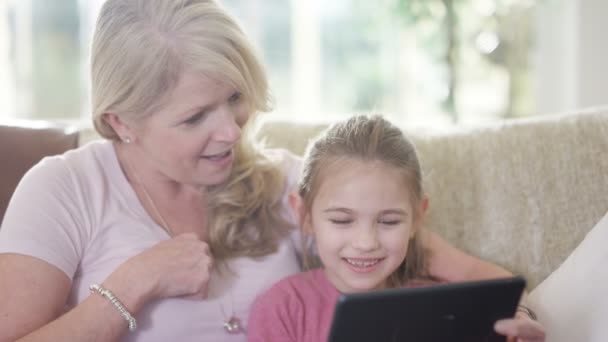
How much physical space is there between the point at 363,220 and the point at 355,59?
223 centimetres

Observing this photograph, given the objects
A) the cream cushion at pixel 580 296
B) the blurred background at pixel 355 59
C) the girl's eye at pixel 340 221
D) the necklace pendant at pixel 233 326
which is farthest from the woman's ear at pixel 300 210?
the blurred background at pixel 355 59

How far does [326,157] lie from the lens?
1332 mm

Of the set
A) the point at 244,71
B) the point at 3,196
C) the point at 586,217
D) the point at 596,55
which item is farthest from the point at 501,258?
the point at 596,55

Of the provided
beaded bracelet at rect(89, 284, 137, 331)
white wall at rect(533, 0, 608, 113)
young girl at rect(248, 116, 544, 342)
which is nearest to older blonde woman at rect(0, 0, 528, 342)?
beaded bracelet at rect(89, 284, 137, 331)

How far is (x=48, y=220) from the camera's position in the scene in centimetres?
130

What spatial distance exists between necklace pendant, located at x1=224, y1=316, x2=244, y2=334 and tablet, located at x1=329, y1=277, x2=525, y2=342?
449mm

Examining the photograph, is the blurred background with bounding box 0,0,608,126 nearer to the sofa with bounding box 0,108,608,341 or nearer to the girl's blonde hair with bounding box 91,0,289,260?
the sofa with bounding box 0,108,608,341

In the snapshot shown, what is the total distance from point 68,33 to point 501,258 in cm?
250

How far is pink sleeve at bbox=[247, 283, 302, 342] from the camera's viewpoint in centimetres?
130

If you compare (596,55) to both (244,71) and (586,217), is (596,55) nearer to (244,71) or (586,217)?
(586,217)

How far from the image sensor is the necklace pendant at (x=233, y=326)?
4.54 feet

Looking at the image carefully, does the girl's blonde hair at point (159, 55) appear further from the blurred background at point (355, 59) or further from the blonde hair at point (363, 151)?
the blurred background at point (355, 59)

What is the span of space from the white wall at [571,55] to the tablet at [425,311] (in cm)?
183

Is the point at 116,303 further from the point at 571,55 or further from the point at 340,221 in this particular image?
the point at 571,55
